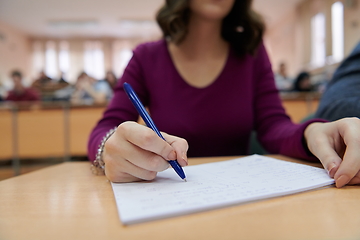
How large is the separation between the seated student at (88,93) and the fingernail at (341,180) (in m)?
2.17

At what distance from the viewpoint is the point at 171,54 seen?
0.83 m

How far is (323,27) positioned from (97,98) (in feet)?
14.0

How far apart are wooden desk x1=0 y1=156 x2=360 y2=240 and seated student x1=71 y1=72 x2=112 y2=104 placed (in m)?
2.11

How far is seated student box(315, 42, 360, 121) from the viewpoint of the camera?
1.90ft

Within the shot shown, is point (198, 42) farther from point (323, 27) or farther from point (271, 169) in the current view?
point (323, 27)

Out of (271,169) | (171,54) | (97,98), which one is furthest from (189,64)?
(97,98)

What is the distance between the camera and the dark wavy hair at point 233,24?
0.79 m

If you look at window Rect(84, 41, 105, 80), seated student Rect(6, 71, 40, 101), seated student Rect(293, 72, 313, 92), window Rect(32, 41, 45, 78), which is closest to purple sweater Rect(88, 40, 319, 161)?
seated student Rect(293, 72, 313, 92)

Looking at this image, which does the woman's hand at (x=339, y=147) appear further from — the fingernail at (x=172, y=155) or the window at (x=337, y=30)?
the window at (x=337, y=30)

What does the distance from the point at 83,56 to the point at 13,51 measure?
1.85m

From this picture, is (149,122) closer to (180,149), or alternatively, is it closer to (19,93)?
(180,149)

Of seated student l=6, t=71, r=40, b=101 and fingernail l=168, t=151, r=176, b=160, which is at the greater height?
fingernail l=168, t=151, r=176, b=160

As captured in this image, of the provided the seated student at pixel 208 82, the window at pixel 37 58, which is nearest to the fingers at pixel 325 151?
the seated student at pixel 208 82

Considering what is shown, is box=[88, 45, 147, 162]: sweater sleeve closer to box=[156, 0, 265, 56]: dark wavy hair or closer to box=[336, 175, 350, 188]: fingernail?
box=[156, 0, 265, 56]: dark wavy hair
